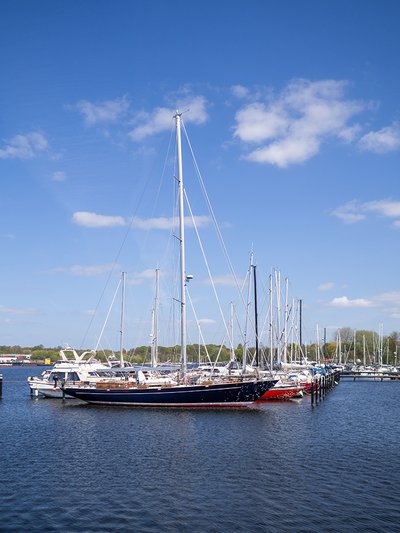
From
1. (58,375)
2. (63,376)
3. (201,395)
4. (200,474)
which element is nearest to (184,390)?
(201,395)

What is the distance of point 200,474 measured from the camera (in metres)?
27.5

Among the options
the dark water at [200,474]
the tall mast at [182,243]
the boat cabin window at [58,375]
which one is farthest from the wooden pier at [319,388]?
the boat cabin window at [58,375]

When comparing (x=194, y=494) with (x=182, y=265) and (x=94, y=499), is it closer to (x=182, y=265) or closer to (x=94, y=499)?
(x=94, y=499)

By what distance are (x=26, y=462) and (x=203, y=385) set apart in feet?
78.1

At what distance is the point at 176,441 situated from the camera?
36781 millimetres

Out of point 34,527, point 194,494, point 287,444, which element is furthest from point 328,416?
point 34,527

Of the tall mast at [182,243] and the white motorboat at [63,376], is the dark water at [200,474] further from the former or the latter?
the white motorboat at [63,376]

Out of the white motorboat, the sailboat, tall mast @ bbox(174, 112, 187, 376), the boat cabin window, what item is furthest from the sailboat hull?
the boat cabin window

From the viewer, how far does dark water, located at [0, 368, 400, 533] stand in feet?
67.9

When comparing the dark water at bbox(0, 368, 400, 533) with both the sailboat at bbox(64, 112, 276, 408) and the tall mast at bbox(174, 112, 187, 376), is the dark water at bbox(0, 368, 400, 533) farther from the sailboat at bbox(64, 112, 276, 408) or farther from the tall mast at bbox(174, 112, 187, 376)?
the tall mast at bbox(174, 112, 187, 376)

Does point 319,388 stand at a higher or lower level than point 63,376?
lower

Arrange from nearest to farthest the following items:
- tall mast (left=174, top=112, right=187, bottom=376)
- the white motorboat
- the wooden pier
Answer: tall mast (left=174, top=112, right=187, bottom=376), the wooden pier, the white motorboat

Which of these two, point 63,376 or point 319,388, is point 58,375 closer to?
point 63,376

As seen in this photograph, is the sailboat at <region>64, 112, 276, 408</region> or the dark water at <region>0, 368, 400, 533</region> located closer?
the dark water at <region>0, 368, 400, 533</region>
